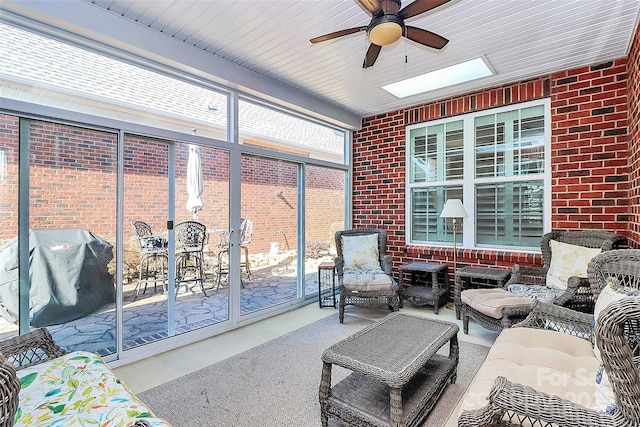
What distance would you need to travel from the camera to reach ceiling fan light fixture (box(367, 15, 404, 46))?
200cm

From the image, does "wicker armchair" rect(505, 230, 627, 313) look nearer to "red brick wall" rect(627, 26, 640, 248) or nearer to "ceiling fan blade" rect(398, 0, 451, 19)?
"red brick wall" rect(627, 26, 640, 248)

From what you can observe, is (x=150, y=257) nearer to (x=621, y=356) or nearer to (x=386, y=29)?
(x=386, y=29)

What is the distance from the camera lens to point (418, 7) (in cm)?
198

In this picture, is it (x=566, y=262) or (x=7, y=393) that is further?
(x=566, y=262)

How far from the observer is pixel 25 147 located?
7.52 ft

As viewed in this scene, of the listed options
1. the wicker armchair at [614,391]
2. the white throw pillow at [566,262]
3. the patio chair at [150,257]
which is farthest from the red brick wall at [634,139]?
the patio chair at [150,257]

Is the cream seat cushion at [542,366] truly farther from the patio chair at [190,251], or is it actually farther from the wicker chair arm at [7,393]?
the patio chair at [190,251]

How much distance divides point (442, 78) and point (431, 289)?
2634 mm

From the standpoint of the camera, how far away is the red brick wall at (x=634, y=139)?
275cm

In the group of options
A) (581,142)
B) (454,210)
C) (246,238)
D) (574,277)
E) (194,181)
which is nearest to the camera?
(574,277)

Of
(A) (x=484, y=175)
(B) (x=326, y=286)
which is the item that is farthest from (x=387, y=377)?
(A) (x=484, y=175)

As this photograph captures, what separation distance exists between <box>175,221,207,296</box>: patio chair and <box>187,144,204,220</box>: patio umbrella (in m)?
0.14

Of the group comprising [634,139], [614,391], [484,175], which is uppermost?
[634,139]

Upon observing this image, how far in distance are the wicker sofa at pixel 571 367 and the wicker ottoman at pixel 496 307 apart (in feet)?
1.87
